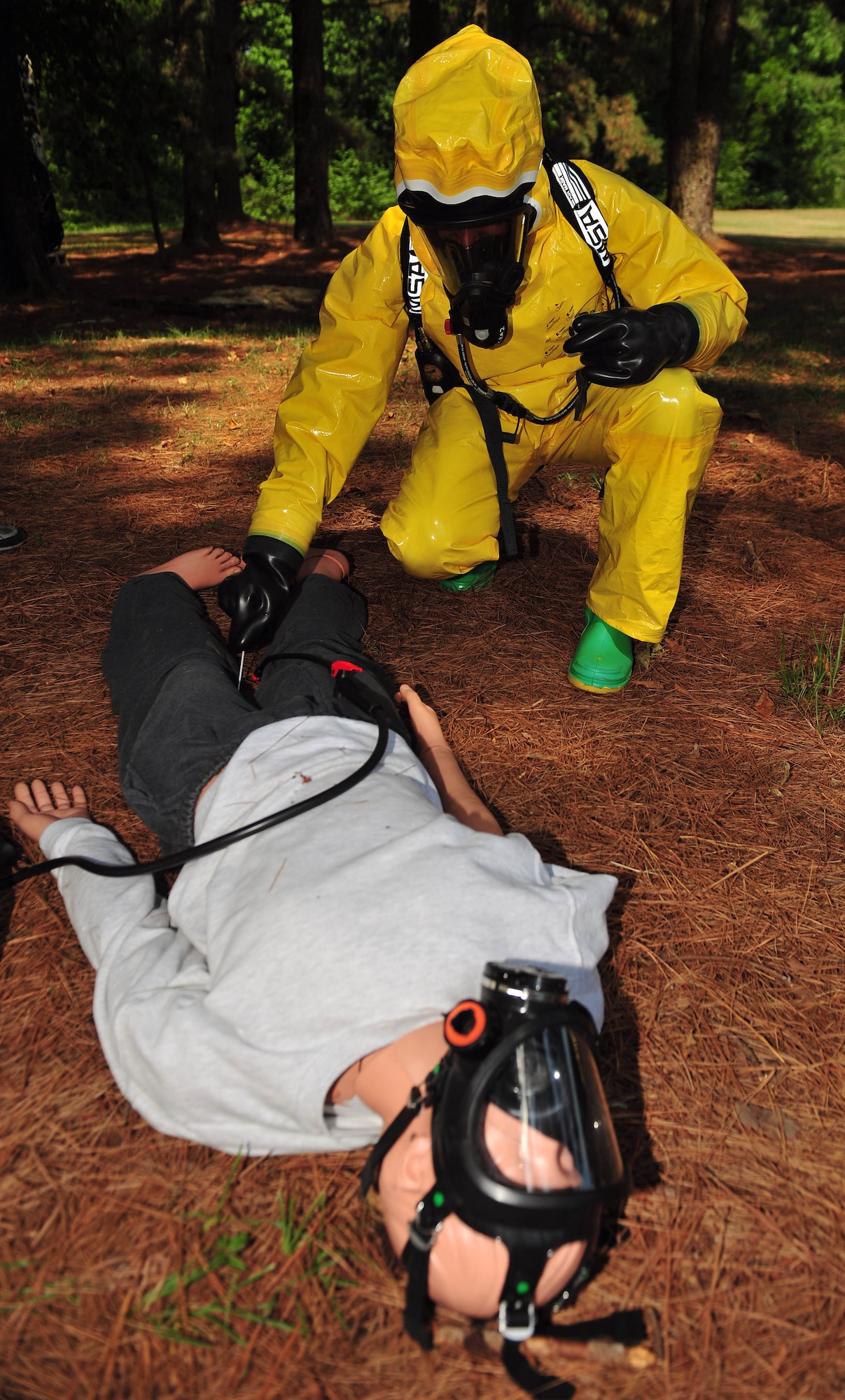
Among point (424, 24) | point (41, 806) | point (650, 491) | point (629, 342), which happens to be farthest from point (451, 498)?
point (424, 24)

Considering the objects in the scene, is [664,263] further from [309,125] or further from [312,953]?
[309,125]

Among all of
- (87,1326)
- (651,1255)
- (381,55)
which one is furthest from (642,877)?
(381,55)

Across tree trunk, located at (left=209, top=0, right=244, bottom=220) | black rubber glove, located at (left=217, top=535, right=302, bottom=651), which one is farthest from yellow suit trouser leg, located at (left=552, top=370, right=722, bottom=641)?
tree trunk, located at (left=209, top=0, right=244, bottom=220)

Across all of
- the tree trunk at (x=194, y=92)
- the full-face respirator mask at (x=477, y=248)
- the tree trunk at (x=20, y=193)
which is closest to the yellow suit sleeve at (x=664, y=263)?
the full-face respirator mask at (x=477, y=248)

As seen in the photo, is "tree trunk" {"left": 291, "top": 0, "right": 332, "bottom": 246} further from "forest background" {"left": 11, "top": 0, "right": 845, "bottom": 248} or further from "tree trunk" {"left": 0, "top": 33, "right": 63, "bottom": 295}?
"tree trunk" {"left": 0, "top": 33, "right": 63, "bottom": 295}

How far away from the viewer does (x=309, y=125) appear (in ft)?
39.3

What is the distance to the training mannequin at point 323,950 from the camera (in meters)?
1.27

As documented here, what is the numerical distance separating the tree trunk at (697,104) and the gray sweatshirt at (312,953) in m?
10.1

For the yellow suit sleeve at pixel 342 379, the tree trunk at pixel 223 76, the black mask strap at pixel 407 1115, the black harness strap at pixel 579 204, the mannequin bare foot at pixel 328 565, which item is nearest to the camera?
the black mask strap at pixel 407 1115

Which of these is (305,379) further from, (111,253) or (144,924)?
(111,253)

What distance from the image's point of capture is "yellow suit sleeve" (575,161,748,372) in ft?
8.04

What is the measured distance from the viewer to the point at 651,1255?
134 cm

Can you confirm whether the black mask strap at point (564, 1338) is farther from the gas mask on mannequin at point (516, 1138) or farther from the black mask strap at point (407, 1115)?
the black mask strap at point (407, 1115)

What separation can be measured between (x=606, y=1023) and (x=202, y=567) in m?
1.67
